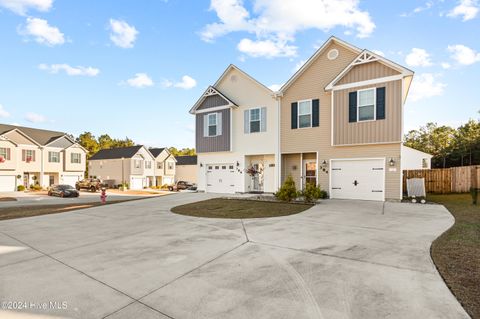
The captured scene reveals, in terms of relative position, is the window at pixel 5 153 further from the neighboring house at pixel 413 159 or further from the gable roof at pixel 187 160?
the neighboring house at pixel 413 159

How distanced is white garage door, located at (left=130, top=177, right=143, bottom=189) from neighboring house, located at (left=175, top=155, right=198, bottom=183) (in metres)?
9.06

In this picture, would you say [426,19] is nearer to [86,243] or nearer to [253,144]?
[253,144]

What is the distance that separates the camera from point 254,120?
16.6 m

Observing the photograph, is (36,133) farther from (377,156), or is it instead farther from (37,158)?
(377,156)

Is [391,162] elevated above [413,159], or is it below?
below

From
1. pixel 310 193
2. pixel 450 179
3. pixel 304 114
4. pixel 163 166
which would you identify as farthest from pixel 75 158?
pixel 450 179

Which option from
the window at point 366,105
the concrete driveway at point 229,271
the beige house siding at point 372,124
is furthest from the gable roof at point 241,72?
the concrete driveway at point 229,271

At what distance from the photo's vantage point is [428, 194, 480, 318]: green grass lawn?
127 inches

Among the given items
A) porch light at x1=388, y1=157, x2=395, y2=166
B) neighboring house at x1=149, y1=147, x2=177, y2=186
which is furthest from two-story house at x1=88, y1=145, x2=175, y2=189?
porch light at x1=388, y1=157, x2=395, y2=166

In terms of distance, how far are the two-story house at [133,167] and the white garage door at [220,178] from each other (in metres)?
28.5

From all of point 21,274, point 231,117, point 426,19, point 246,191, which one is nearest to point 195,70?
point 231,117

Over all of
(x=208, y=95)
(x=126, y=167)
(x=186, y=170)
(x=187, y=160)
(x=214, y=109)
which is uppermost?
(x=208, y=95)

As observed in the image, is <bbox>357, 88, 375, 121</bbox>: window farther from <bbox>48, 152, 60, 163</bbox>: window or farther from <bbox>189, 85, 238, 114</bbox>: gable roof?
<bbox>48, 152, 60, 163</bbox>: window

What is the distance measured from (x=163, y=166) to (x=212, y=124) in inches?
1339
